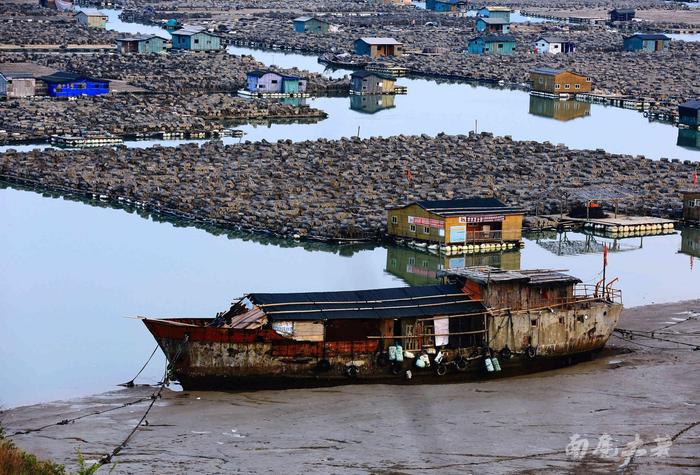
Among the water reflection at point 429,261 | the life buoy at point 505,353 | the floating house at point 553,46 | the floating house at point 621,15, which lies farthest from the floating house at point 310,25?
the life buoy at point 505,353

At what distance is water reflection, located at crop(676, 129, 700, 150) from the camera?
200 feet

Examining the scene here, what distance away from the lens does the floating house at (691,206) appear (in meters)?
41.8

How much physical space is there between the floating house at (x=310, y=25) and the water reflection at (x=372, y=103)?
35959 millimetres

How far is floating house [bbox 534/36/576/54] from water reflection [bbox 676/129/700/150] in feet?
109

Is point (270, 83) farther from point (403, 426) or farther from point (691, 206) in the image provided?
point (403, 426)

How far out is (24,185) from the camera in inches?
1810

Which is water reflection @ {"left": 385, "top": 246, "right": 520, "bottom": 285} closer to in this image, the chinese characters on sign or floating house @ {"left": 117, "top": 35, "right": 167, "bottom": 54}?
the chinese characters on sign

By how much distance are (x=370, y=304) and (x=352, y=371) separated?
Answer: 1.42 m

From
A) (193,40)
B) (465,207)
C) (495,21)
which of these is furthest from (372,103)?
(495,21)

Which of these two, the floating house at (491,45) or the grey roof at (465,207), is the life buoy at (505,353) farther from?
the floating house at (491,45)

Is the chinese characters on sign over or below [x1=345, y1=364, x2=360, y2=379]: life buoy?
below

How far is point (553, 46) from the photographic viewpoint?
97688mm

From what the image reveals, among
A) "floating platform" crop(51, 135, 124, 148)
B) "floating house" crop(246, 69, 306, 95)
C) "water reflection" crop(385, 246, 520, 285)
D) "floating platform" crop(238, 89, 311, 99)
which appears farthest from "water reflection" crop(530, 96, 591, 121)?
"water reflection" crop(385, 246, 520, 285)

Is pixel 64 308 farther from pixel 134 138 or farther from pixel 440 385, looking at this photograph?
pixel 134 138
